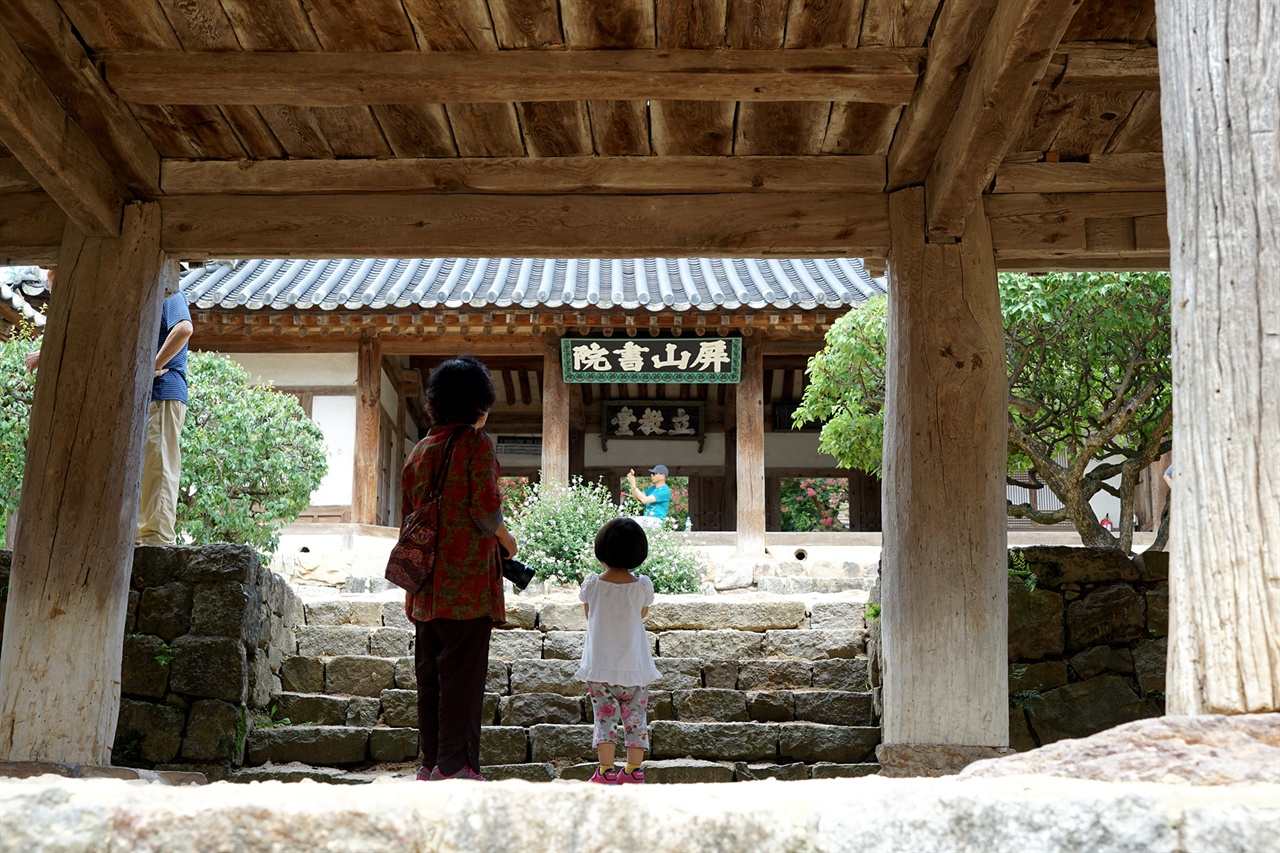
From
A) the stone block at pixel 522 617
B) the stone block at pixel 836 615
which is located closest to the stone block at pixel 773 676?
the stone block at pixel 836 615

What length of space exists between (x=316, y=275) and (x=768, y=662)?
899 cm

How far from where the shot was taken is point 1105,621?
6.21 m

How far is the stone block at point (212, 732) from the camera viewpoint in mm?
5645

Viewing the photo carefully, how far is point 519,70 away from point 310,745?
11.7ft

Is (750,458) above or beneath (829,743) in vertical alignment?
above

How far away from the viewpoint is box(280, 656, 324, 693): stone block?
6680mm

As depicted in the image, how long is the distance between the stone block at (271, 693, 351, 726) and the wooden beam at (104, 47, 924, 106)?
3.35 m

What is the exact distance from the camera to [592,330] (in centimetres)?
1240

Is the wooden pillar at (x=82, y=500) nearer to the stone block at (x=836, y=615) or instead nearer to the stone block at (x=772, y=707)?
the stone block at (x=772, y=707)

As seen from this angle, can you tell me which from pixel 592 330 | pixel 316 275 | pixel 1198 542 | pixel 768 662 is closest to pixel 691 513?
pixel 592 330

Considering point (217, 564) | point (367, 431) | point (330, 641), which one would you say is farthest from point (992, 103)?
point (367, 431)

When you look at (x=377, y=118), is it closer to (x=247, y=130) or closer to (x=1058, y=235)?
(x=247, y=130)

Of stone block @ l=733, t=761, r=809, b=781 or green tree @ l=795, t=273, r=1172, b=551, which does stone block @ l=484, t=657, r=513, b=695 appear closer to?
stone block @ l=733, t=761, r=809, b=781

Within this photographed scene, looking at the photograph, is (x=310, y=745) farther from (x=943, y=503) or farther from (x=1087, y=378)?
(x=1087, y=378)
